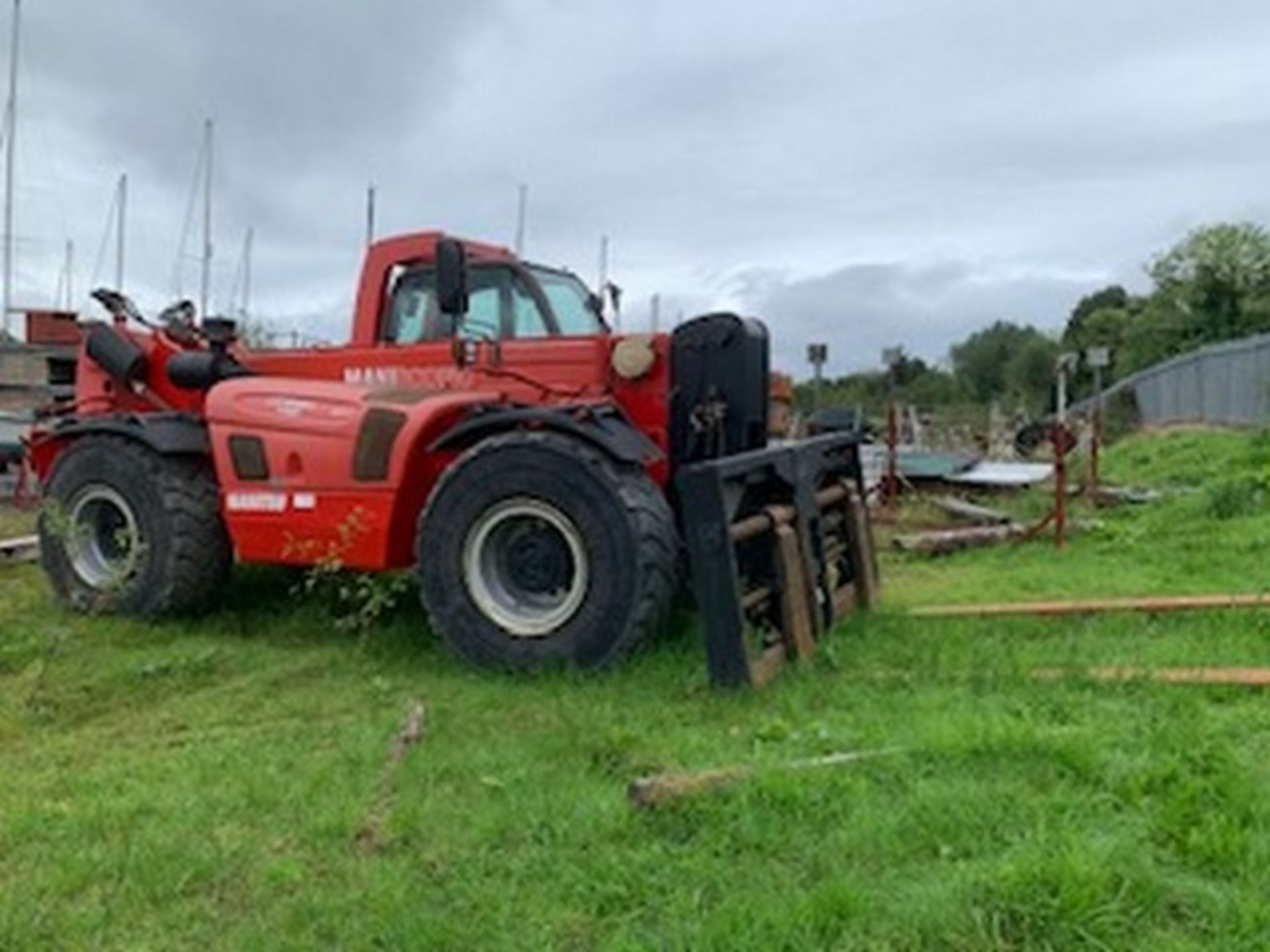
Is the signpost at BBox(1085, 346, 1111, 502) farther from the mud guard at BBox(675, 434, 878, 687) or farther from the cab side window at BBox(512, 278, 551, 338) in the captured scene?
the cab side window at BBox(512, 278, 551, 338)

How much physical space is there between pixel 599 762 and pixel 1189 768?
1829mm

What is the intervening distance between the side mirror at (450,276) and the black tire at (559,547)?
2.81ft

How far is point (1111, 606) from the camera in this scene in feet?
20.4

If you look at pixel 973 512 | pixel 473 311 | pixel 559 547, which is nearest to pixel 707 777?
pixel 559 547

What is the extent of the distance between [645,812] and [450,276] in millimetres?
3237

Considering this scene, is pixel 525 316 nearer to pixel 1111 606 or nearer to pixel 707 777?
pixel 1111 606

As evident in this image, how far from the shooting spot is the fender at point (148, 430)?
6.66 m

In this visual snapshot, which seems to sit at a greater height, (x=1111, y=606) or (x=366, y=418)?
(x=366, y=418)

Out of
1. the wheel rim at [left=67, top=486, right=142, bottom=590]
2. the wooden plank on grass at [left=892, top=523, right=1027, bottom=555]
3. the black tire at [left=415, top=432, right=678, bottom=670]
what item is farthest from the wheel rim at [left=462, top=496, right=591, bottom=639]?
the wooden plank on grass at [left=892, top=523, right=1027, bottom=555]

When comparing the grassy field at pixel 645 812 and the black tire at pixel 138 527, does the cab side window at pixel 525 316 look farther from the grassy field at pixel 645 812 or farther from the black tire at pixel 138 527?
the black tire at pixel 138 527

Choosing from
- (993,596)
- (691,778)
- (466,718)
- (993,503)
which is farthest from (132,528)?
(993,503)

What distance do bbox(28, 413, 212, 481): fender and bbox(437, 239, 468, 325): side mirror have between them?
1680mm

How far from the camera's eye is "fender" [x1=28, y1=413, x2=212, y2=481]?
6.66 meters

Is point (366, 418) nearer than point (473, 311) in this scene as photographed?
Yes
